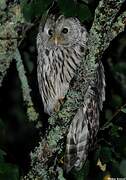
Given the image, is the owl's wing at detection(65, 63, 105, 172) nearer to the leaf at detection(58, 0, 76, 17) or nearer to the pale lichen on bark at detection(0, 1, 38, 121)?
the pale lichen on bark at detection(0, 1, 38, 121)

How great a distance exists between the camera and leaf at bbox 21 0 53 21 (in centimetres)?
299

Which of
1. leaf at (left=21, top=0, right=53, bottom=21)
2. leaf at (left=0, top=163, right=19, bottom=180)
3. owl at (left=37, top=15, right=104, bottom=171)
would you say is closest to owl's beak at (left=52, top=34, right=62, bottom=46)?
owl at (left=37, top=15, right=104, bottom=171)

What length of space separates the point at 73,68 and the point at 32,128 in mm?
579

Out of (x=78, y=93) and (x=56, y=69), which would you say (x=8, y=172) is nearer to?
(x=78, y=93)

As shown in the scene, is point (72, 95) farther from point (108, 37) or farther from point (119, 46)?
point (119, 46)

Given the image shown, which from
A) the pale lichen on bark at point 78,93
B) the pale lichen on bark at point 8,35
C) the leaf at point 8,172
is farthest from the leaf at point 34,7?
the leaf at point 8,172

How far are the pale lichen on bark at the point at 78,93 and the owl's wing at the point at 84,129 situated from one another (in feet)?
2.66

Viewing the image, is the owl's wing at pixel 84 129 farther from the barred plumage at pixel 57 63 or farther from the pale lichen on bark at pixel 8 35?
the pale lichen on bark at pixel 8 35

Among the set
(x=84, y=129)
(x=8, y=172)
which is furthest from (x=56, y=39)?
(x=8, y=172)

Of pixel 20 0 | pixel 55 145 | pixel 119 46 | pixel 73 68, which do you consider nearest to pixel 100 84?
pixel 73 68

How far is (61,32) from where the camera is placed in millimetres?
3773

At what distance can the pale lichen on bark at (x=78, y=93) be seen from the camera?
7.61 feet

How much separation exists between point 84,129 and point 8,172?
3.33 feet

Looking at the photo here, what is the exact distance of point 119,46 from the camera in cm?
394
